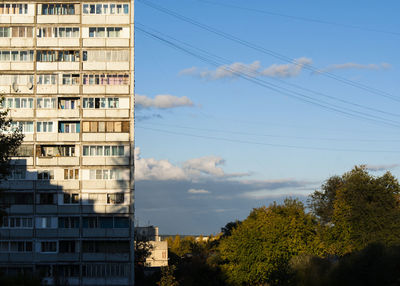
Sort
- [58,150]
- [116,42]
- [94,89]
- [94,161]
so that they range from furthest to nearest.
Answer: [116,42] → [94,89] → [58,150] → [94,161]

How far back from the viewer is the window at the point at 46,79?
8406cm

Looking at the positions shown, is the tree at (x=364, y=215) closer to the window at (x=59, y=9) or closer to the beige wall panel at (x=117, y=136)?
the beige wall panel at (x=117, y=136)

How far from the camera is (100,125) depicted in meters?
83.0

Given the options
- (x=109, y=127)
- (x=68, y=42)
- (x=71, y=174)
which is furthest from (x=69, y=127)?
(x=68, y=42)

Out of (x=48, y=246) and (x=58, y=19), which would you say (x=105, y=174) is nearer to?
(x=48, y=246)

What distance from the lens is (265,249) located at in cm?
8588

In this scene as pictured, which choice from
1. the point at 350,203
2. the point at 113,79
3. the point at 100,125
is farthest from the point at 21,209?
the point at 350,203

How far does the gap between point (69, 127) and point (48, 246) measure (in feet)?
53.7

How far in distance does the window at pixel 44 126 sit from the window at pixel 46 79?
5.63 meters

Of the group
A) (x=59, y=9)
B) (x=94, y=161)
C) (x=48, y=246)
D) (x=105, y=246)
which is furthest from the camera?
(x=59, y=9)

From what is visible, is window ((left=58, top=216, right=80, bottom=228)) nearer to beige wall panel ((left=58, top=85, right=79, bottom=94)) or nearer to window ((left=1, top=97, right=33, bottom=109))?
window ((left=1, top=97, right=33, bottom=109))

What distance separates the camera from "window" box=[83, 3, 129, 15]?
278 feet

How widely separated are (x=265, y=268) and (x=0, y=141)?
48.0m

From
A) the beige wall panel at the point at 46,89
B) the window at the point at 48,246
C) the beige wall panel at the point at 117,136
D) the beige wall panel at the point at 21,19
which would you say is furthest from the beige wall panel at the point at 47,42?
the window at the point at 48,246
